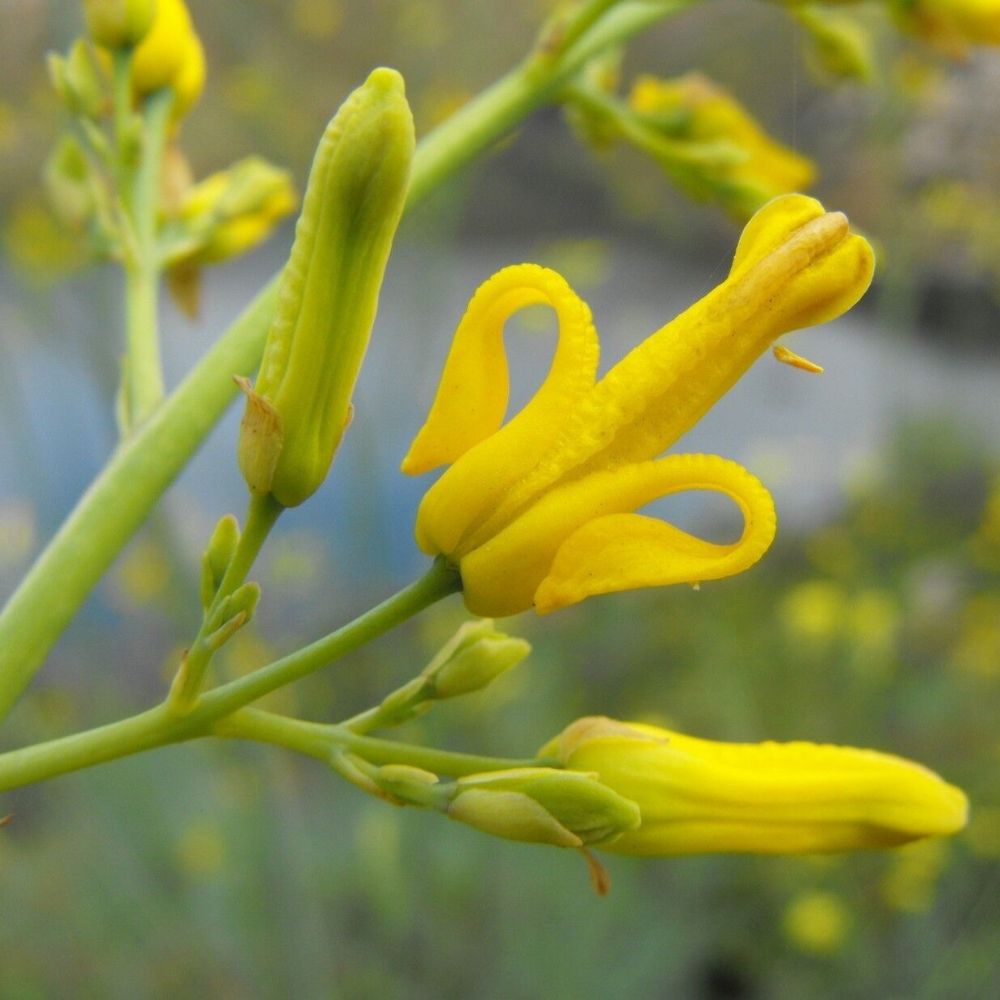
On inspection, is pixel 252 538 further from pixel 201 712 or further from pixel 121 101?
pixel 121 101

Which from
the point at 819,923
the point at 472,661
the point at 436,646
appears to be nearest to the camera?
the point at 472,661

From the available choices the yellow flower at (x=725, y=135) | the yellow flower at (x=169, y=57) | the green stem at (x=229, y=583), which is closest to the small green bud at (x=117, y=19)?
the yellow flower at (x=169, y=57)

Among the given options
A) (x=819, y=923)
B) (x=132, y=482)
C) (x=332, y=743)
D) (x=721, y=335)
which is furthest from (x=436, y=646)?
(x=721, y=335)

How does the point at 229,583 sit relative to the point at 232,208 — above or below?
below

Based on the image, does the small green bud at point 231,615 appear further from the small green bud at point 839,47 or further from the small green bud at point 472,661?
the small green bud at point 839,47

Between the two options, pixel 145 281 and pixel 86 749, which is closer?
pixel 86 749

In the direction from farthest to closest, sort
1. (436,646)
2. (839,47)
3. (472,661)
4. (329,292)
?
(436,646) < (839,47) < (472,661) < (329,292)

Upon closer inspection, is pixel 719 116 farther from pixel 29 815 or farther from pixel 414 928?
pixel 29 815

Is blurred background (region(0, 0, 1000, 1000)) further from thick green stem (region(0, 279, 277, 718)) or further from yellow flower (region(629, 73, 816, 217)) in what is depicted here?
thick green stem (region(0, 279, 277, 718))
